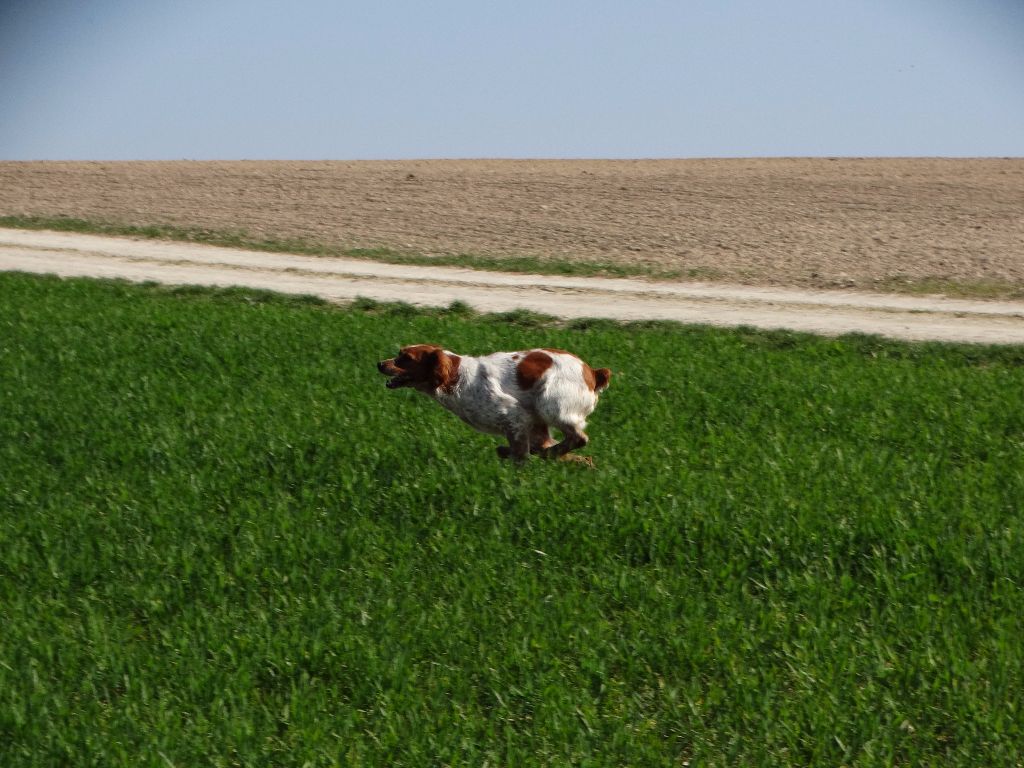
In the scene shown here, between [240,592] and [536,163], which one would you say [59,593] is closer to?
[240,592]

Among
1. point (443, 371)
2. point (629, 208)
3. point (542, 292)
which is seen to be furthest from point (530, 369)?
point (629, 208)

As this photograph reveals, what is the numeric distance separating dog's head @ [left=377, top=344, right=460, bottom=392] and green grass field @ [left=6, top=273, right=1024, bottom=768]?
646mm

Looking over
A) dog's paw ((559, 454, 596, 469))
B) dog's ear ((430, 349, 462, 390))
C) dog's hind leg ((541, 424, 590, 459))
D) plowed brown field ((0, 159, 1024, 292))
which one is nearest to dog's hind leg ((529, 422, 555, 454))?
dog's hind leg ((541, 424, 590, 459))

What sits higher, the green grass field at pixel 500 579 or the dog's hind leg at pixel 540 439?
the dog's hind leg at pixel 540 439

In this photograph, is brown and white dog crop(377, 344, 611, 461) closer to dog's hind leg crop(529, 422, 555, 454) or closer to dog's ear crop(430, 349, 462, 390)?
dog's ear crop(430, 349, 462, 390)

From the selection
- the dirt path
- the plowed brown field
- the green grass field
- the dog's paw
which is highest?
the plowed brown field

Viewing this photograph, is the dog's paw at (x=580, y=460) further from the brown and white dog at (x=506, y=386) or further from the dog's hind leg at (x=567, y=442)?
the brown and white dog at (x=506, y=386)

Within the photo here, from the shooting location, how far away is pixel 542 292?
21.0 m

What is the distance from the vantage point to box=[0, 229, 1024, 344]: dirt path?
17875 mm

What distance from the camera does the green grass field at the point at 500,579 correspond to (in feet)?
16.3

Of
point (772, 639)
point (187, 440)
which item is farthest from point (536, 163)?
point (772, 639)

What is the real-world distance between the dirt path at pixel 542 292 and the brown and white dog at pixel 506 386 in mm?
9767

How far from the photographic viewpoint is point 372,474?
26.6ft

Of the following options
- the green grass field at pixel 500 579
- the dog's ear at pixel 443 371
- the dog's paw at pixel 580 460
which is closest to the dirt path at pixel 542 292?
the green grass field at pixel 500 579
